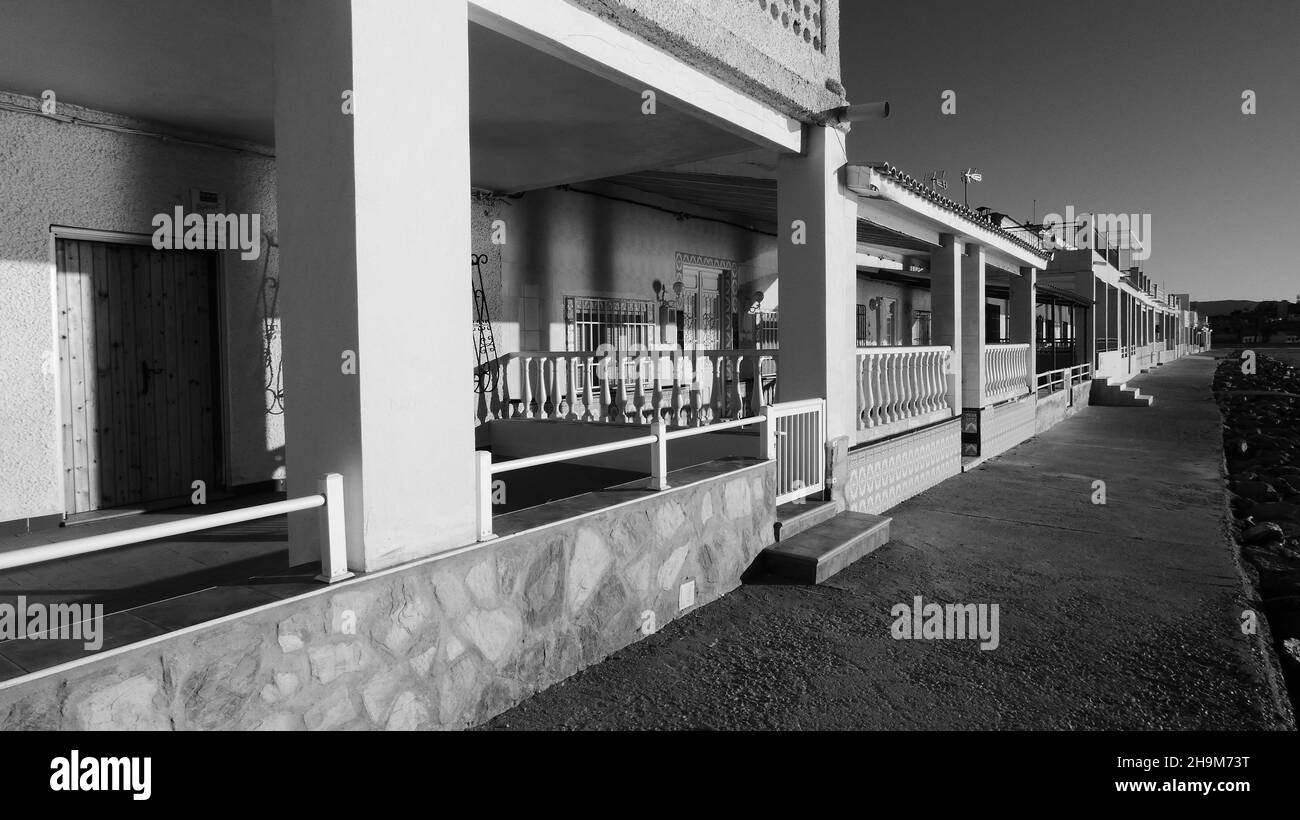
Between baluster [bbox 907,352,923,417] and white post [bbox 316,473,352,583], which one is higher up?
baluster [bbox 907,352,923,417]

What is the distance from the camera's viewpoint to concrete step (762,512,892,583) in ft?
19.1

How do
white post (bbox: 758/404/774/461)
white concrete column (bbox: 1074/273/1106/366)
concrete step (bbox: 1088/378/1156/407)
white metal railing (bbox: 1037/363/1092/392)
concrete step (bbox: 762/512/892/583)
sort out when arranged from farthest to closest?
white concrete column (bbox: 1074/273/1106/366) < concrete step (bbox: 1088/378/1156/407) < white metal railing (bbox: 1037/363/1092/392) < white post (bbox: 758/404/774/461) < concrete step (bbox: 762/512/892/583)

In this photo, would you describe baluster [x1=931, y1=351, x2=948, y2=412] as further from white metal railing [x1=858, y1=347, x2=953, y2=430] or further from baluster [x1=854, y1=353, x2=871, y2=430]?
baluster [x1=854, y1=353, x2=871, y2=430]

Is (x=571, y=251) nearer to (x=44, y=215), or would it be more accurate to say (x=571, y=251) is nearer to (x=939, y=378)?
(x=939, y=378)

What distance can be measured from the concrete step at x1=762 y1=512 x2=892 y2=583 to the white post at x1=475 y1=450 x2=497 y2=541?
8.96ft

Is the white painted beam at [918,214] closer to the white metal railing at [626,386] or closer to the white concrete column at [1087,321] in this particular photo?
the white metal railing at [626,386]

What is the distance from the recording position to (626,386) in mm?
8461

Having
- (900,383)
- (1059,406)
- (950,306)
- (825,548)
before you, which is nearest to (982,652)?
(825,548)

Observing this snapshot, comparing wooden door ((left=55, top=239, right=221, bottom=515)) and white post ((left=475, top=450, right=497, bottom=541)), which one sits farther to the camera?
wooden door ((left=55, top=239, right=221, bottom=515))

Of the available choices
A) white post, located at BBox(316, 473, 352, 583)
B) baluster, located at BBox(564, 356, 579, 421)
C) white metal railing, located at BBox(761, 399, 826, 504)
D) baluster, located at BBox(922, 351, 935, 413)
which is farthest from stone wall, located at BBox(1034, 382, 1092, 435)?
white post, located at BBox(316, 473, 352, 583)

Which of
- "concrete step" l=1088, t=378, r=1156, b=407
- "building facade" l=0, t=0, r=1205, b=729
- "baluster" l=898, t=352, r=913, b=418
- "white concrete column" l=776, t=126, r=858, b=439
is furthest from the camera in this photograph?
"concrete step" l=1088, t=378, r=1156, b=407

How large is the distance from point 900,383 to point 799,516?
3838 millimetres

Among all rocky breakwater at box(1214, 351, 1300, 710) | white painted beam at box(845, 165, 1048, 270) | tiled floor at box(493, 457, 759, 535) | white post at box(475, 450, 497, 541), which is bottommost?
rocky breakwater at box(1214, 351, 1300, 710)
